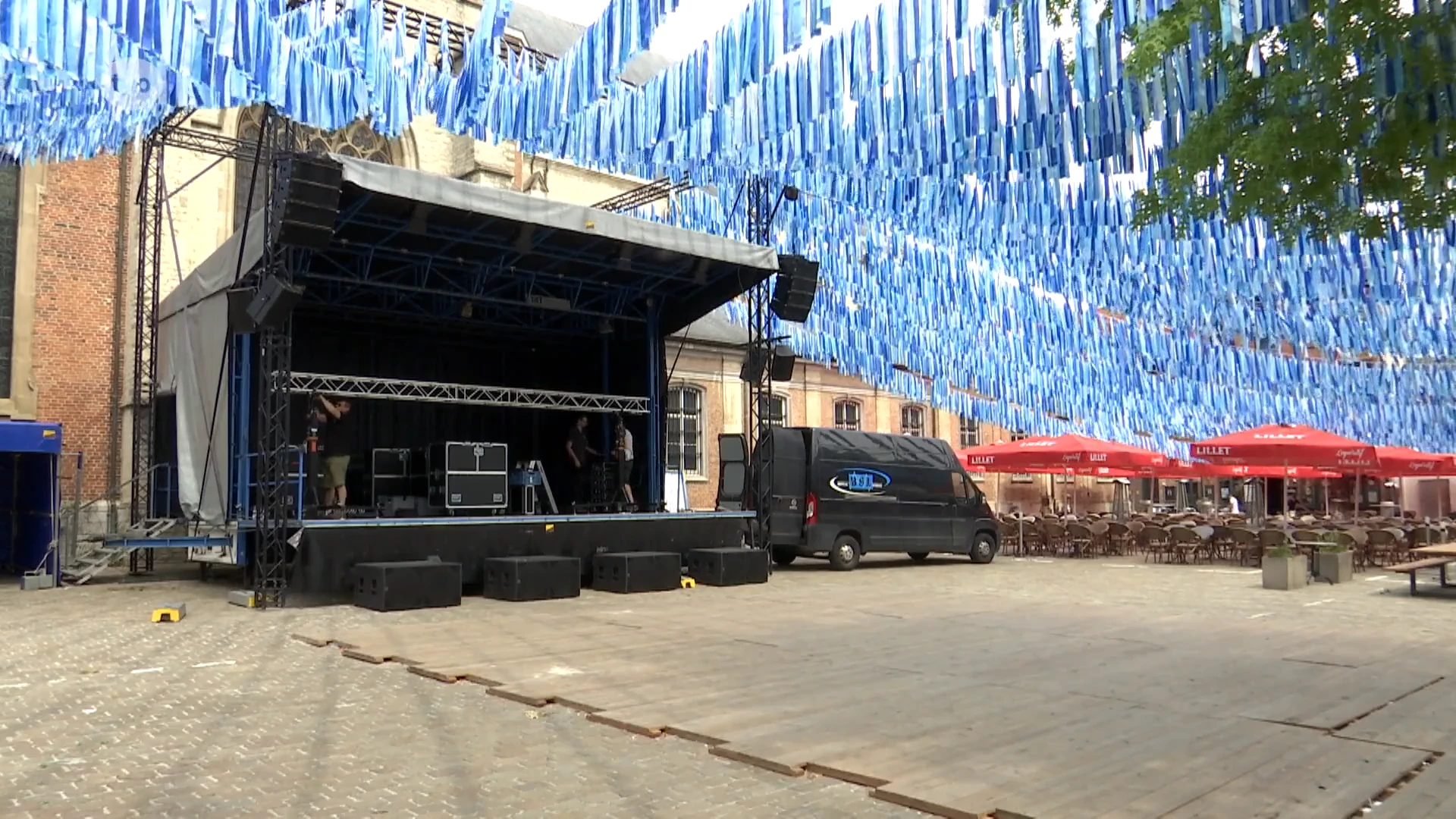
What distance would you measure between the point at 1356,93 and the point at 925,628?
643 cm

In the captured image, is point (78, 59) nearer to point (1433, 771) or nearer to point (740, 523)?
point (1433, 771)

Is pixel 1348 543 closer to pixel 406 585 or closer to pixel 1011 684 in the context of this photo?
pixel 1011 684

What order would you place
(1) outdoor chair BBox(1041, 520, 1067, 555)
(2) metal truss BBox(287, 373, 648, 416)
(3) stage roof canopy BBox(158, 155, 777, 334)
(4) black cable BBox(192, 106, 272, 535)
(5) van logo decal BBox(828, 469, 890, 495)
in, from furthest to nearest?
(1) outdoor chair BBox(1041, 520, 1067, 555) < (5) van logo decal BBox(828, 469, 890, 495) < (2) metal truss BBox(287, 373, 648, 416) < (3) stage roof canopy BBox(158, 155, 777, 334) < (4) black cable BBox(192, 106, 272, 535)

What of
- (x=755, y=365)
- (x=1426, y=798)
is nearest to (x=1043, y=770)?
(x=1426, y=798)

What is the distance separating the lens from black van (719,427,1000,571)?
16.9 metres

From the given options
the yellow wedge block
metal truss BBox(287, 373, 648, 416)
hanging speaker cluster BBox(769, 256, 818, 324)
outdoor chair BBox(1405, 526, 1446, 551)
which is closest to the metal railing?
metal truss BBox(287, 373, 648, 416)

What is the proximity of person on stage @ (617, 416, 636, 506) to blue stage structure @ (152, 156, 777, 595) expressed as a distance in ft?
1.58

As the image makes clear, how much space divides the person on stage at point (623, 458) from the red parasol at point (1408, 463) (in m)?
13.6

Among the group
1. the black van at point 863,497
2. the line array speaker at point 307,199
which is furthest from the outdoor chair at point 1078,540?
the line array speaker at point 307,199

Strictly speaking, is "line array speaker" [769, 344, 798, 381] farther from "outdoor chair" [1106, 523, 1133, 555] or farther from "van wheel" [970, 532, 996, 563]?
"outdoor chair" [1106, 523, 1133, 555]

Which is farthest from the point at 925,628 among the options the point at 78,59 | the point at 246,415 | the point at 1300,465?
the point at 1300,465

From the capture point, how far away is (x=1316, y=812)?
4348mm

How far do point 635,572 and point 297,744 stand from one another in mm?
8155

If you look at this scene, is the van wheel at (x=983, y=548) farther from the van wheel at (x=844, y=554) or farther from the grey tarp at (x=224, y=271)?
the grey tarp at (x=224, y=271)
